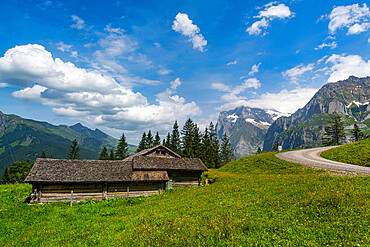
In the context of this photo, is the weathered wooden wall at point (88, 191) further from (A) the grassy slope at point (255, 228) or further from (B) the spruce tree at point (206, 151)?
(B) the spruce tree at point (206, 151)

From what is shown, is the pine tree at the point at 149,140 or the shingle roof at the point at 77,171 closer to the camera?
the shingle roof at the point at 77,171

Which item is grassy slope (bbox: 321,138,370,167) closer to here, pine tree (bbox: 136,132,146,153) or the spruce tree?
the spruce tree

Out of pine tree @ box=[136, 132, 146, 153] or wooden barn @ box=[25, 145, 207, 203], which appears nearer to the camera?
wooden barn @ box=[25, 145, 207, 203]

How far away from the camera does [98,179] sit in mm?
25125

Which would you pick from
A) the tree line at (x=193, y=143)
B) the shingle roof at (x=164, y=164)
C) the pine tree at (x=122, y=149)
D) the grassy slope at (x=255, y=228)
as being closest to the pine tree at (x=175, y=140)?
the tree line at (x=193, y=143)

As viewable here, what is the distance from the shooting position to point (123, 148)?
82188mm

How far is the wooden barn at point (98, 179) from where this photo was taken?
23797 mm

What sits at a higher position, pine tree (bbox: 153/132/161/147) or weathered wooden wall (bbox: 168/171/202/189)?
pine tree (bbox: 153/132/161/147)

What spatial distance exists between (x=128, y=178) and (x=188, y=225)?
1956 cm

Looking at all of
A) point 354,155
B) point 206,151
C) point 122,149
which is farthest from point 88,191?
point 122,149

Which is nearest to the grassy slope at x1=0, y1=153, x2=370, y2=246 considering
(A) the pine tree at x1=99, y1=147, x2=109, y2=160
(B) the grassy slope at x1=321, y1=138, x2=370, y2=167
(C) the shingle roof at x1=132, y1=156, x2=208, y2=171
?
(C) the shingle roof at x1=132, y1=156, x2=208, y2=171

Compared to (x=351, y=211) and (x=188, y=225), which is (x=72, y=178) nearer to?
(x=188, y=225)

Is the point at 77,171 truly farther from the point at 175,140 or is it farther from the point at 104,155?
the point at 104,155

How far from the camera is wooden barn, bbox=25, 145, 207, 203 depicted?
78.1 ft
